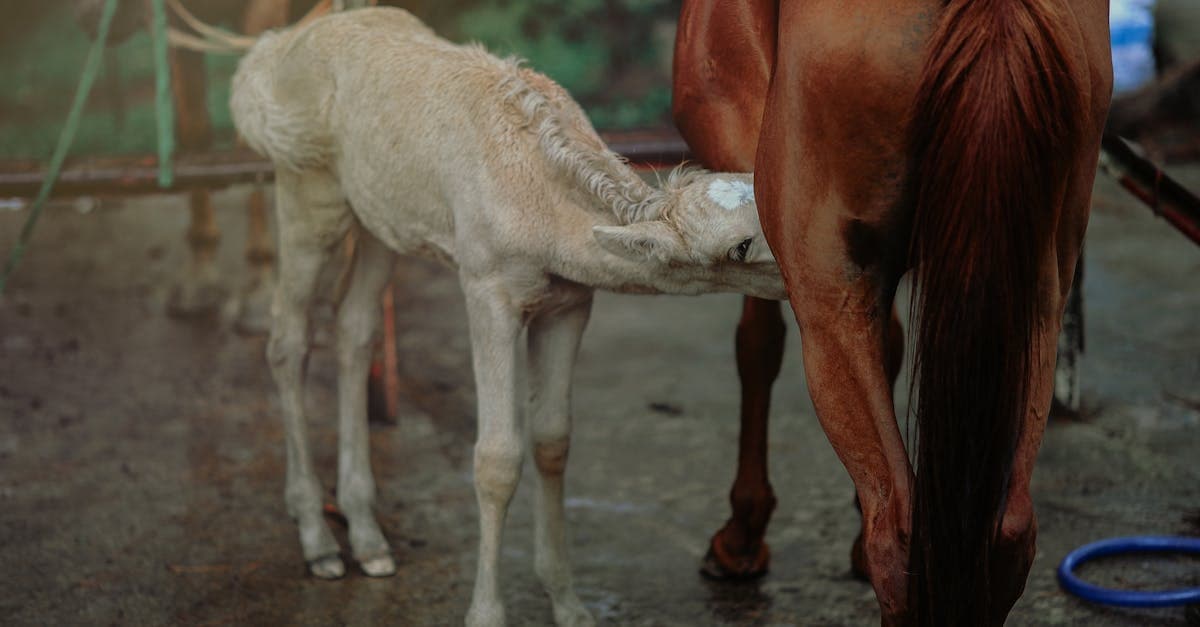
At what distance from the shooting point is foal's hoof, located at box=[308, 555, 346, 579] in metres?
3.93

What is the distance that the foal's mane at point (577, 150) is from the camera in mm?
2951

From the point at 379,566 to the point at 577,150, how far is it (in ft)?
5.36

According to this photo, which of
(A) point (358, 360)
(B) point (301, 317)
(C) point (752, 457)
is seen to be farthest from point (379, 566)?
(C) point (752, 457)

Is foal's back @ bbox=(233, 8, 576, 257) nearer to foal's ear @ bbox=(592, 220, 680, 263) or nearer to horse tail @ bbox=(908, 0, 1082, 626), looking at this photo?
foal's ear @ bbox=(592, 220, 680, 263)

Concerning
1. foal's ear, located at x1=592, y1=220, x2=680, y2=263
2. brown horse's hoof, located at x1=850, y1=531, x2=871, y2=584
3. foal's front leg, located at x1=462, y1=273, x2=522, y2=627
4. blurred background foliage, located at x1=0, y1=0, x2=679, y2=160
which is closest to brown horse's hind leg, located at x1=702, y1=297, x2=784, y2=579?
brown horse's hoof, located at x1=850, y1=531, x2=871, y2=584

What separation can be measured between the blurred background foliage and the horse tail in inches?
292

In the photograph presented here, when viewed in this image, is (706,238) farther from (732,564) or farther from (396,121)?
(732,564)

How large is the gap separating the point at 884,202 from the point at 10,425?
4.21 m

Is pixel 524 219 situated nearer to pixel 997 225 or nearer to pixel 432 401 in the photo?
pixel 997 225

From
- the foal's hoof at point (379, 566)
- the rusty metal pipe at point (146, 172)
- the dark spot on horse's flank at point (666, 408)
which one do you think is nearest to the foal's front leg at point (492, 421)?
the foal's hoof at point (379, 566)

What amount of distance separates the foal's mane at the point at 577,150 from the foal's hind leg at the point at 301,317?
2.78ft

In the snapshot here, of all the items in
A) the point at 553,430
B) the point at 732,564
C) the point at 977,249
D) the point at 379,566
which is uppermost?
the point at 977,249

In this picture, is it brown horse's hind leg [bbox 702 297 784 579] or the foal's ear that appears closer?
the foal's ear

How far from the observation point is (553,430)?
3.46 m
